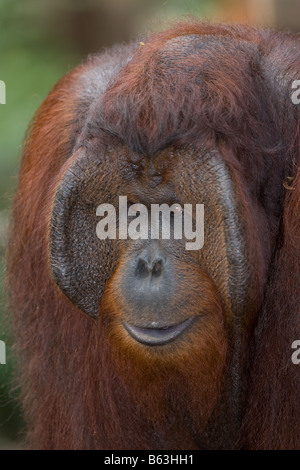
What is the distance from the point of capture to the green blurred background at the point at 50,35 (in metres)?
5.26

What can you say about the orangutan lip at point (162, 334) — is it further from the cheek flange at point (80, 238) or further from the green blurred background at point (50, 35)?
the green blurred background at point (50, 35)

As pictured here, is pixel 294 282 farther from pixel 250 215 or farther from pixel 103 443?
pixel 103 443

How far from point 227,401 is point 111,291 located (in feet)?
2.34

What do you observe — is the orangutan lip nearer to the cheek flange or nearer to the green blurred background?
the cheek flange

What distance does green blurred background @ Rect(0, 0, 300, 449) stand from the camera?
526 centimetres

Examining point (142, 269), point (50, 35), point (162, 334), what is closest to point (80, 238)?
point (142, 269)

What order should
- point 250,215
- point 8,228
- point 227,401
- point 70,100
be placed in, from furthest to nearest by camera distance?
1. point 8,228
2. point 70,100
3. point 227,401
4. point 250,215

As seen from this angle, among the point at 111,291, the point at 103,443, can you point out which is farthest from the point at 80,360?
the point at 111,291

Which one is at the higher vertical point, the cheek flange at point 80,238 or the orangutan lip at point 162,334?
the cheek flange at point 80,238

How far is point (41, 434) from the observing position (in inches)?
155

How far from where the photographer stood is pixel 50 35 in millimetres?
6727

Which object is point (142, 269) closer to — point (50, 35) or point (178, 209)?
point (178, 209)

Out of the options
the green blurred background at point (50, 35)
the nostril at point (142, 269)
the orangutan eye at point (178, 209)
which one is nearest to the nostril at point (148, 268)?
the nostril at point (142, 269)
